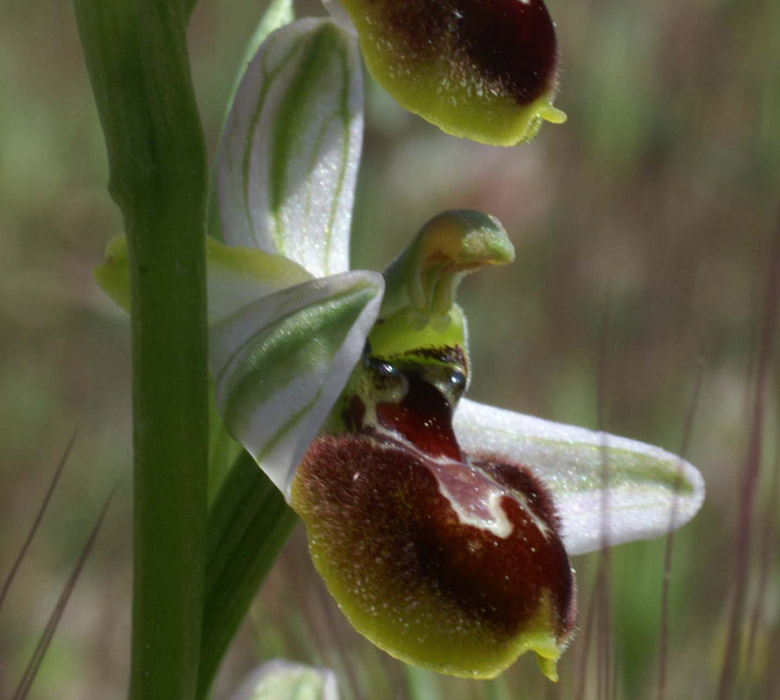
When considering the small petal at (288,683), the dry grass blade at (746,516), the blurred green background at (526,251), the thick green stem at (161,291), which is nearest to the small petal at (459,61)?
the thick green stem at (161,291)

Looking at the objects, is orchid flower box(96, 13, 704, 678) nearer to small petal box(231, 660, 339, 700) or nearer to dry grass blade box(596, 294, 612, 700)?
dry grass blade box(596, 294, 612, 700)

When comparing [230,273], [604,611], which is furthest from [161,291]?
[604,611]

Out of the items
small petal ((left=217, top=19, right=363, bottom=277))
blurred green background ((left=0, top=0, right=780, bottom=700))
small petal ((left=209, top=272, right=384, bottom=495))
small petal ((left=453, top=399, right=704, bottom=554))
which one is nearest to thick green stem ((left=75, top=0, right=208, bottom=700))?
small petal ((left=209, top=272, right=384, bottom=495))

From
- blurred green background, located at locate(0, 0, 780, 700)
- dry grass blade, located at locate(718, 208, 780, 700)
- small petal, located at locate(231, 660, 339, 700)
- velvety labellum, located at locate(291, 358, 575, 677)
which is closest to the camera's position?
velvety labellum, located at locate(291, 358, 575, 677)

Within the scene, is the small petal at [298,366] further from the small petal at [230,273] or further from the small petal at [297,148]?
the small petal at [297,148]

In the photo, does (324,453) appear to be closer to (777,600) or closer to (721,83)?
(777,600)

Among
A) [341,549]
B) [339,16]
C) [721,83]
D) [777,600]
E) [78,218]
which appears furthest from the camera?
[721,83]

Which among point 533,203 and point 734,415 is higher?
point 533,203

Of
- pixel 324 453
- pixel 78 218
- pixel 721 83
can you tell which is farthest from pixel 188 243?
pixel 721 83
